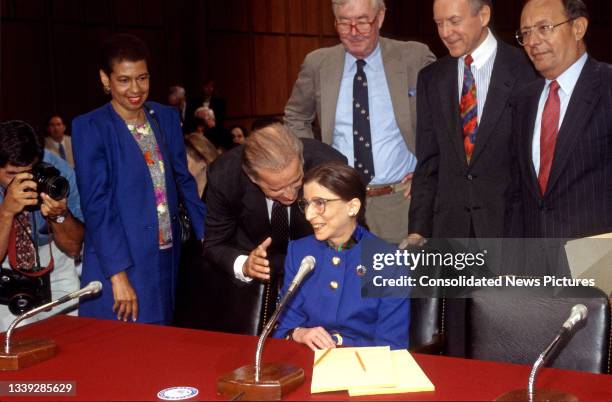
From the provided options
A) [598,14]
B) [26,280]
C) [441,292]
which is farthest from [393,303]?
[598,14]

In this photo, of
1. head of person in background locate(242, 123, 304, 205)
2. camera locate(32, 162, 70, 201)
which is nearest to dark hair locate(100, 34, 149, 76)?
camera locate(32, 162, 70, 201)

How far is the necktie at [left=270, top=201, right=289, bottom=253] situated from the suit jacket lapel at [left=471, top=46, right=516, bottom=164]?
0.70 m

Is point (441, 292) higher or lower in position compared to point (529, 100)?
lower

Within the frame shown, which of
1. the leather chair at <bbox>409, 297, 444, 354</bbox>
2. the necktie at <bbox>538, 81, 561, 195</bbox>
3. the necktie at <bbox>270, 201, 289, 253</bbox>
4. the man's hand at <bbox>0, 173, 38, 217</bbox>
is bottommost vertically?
the leather chair at <bbox>409, 297, 444, 354</bbox>

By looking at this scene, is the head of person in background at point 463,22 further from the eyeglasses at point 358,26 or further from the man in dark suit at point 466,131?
the eyeglasses at point 358,26

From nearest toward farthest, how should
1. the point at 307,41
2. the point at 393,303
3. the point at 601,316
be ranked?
1. the point at 601,316
2. the point at 393,303
3. the point at 307,41

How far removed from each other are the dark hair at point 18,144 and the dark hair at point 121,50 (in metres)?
0.37

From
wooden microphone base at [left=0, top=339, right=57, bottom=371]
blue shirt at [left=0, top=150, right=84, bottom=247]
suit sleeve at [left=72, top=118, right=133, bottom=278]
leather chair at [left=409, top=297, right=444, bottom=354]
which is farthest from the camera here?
blue shirt at [left=0, top=150, right=84, bottom=247]

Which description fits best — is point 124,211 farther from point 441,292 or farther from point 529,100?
point 529,100

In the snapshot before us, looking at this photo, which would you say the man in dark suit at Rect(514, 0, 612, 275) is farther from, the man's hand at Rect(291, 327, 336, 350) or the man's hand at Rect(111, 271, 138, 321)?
the man's hand at Rect(111, 271, 138, 321)

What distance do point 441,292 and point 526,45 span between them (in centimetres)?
84

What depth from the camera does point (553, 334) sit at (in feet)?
6.78

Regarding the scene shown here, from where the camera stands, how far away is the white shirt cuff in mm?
2521

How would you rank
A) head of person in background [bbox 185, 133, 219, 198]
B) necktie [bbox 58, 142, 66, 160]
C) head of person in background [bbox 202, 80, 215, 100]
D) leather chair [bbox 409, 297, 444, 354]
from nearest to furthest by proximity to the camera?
1. leather chair [bbox 409, 297, 444, 354]
2. head of person in background [bbox 185, 133, 219, 198]
3. necktie [bbox 58, 142, 66, 160]
4. head of person in background [bbox 202, 80, 215, 100]
